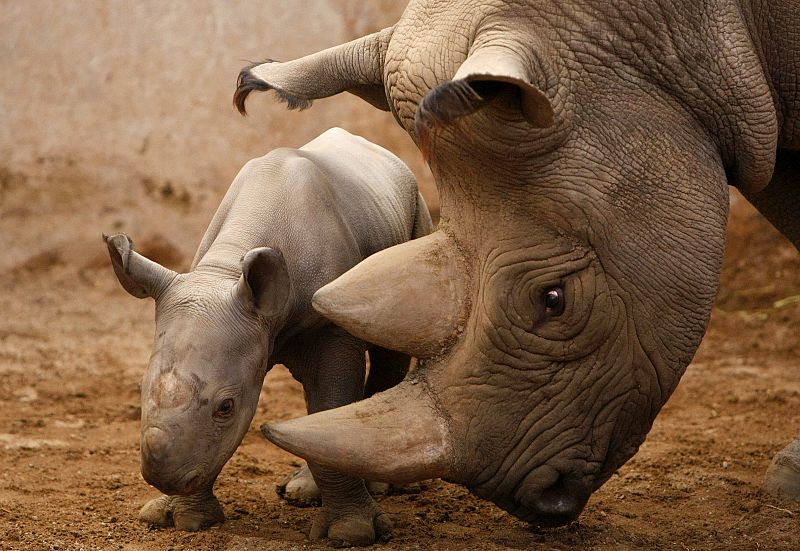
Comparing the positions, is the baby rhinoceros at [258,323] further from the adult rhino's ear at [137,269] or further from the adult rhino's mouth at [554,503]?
the adult rhino's mouth at [554,503]

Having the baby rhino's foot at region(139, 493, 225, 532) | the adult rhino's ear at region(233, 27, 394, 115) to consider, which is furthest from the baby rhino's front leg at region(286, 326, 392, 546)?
the adult rhino's ear at region(233, 27, 394, 115)

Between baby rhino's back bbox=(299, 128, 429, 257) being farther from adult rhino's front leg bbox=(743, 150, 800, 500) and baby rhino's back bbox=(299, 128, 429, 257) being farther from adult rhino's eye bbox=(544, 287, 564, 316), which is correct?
adult rhino's front leg bbox=(743, 150, 800, 500)

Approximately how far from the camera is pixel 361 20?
9852 mm

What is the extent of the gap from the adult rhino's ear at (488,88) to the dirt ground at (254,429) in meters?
1.75

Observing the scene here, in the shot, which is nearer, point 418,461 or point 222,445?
point 418,461

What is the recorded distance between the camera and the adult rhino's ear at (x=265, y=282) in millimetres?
4406

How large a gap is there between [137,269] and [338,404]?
0.99 metres

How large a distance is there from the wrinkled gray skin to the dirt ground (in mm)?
716

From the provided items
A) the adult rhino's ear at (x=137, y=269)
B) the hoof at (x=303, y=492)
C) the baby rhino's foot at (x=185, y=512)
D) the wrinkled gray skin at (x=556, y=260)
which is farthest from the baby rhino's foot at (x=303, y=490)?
the wrinkled gray skin at (x=556, y=260)

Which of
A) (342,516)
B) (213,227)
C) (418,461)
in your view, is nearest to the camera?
(418,461)

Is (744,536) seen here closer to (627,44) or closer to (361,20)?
(627,44)

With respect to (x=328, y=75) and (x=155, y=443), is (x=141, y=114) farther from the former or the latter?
(x=155, y=443)

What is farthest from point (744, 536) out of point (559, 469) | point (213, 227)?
point (213, 227)

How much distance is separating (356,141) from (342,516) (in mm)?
2104
